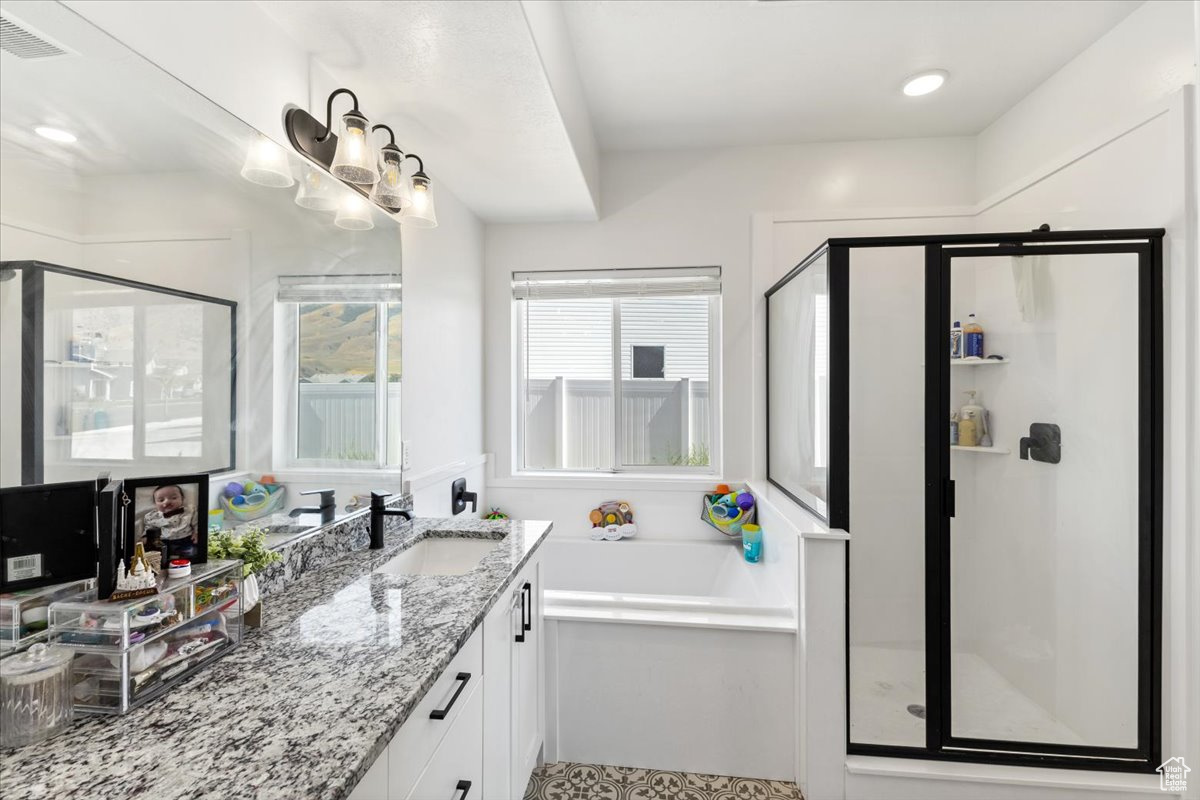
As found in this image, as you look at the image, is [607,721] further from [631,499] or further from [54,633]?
[54,633]

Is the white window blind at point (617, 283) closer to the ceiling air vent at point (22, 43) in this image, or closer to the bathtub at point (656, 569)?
the bathtub at point (656, 569)

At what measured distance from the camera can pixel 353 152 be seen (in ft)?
4.32

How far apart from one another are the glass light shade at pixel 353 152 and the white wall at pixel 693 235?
1.57 m

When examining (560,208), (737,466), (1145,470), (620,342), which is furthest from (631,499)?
(1145,470)

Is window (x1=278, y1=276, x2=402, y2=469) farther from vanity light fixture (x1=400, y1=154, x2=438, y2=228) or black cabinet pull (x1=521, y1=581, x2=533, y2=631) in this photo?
black cabinet pull (x1=521, y1=581, x2=533, y2=631)

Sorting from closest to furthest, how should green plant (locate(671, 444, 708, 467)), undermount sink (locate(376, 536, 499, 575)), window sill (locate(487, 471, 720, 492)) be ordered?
1. undermount sink (locate(376, 536, 499, 575))
2. window sill (locate(487, 471, 720, 492))
3. green plant (locate(671, 444, 708, 467))

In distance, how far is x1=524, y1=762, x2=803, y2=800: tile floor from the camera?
1745mm

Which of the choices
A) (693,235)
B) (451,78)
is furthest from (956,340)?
(451,78)

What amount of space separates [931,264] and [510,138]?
5.14 feet

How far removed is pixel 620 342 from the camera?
2.97m

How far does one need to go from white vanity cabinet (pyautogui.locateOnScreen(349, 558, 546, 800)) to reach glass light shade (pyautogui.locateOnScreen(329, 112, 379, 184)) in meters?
1.19

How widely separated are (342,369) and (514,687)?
1.09 m

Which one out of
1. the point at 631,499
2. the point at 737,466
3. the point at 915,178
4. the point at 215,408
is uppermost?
the point at 915,178

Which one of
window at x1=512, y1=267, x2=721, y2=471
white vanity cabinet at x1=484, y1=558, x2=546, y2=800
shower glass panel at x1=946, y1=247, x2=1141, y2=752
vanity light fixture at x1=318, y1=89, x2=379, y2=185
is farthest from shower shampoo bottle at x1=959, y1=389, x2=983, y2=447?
vanity light fixture at x1=318, y1=89, x2=379, y2=185
